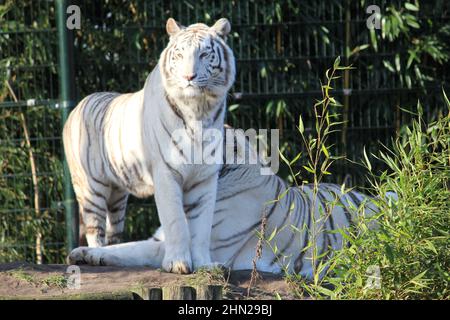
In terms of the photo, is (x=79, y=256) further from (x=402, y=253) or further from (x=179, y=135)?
(x=402, y=253)

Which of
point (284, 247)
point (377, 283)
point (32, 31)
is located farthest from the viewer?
point (32, 31)

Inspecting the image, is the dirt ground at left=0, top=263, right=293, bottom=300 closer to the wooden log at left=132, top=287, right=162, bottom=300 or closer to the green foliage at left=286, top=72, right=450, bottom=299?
the green foliage at left=286, top=72, right=450, bottom=299

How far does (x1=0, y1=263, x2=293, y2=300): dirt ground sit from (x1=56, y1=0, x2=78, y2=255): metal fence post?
4.27 feet

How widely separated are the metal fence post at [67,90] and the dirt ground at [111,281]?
4.27 feet

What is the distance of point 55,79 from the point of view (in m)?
6.42

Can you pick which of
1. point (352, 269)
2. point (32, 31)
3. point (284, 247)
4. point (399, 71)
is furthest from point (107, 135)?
point (399, 71)

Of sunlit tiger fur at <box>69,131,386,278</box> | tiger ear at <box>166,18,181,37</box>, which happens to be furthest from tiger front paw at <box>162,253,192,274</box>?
tiger ear at <box>166,18,181,37</box>

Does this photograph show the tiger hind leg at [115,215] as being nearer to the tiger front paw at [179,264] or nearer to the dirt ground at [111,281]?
the dirt ground at [111,281]

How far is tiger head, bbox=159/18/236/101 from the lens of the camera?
442 cm

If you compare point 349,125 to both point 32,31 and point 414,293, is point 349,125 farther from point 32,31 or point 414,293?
point 414,293

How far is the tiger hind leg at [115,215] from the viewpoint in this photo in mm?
5251

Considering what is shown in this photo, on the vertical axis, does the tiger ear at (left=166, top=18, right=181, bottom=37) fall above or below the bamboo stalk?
above

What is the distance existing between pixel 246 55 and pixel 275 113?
433 millimetres

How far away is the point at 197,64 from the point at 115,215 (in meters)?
1.21
